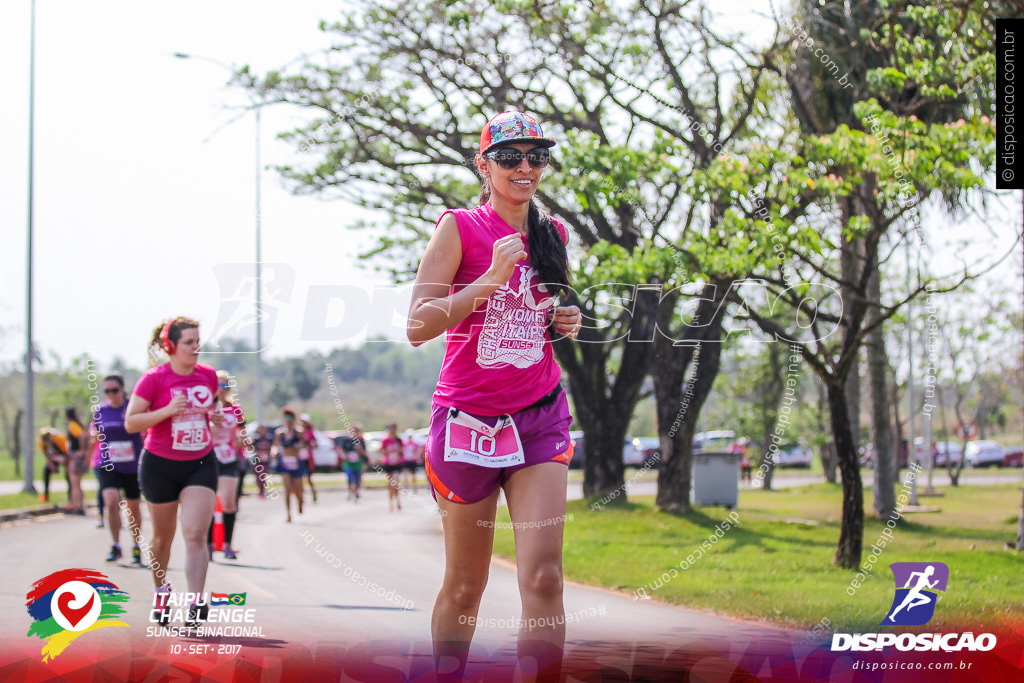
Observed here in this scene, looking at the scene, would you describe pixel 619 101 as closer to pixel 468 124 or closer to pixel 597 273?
pixel 468 124

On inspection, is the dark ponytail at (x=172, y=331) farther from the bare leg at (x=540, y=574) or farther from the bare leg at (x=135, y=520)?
the bare leg at (x=540, y=574)

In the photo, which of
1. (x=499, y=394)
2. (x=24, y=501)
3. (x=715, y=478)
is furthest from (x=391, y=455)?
(x=499, y=394)

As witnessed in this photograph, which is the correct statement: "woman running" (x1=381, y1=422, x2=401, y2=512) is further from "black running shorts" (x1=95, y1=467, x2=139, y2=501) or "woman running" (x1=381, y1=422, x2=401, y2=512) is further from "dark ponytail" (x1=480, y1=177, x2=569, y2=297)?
"dark ponytail" (x1=480, y1=177, x2=569, y2=297)

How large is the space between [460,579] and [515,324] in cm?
Answer: 88

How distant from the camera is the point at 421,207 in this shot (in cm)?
1484

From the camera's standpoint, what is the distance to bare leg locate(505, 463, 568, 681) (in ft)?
10.7

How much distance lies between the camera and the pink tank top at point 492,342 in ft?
11.5

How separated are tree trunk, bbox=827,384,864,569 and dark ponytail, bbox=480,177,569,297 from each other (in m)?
6.00

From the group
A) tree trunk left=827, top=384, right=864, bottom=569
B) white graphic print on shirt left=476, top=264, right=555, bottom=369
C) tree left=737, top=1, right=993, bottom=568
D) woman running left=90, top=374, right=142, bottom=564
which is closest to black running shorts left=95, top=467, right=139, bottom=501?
woman running left=90, top=374, right=142, bottom=564

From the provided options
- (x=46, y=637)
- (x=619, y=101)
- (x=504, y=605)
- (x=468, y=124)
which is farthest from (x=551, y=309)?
(x=468, y=124)

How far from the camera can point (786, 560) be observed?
1007 centimetres

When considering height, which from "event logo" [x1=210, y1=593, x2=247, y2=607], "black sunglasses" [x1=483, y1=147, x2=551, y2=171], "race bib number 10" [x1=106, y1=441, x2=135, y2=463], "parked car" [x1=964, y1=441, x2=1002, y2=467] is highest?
"black sunglasses" [x1=483, y1=147, x2=551, y2=171]

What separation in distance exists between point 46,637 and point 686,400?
10836 mm

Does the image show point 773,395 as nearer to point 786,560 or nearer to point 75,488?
point 75,488
